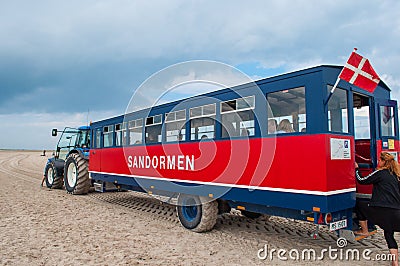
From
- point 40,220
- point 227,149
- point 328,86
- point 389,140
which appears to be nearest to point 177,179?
point 227,149

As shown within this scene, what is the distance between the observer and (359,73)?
5184mm

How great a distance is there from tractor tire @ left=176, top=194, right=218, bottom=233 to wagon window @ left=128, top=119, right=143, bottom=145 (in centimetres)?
233

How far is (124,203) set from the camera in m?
10.3

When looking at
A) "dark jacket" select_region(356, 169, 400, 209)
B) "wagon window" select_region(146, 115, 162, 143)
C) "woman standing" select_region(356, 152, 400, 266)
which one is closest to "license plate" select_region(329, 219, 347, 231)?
"woman standing" select_region(356, 152, 400, 266)

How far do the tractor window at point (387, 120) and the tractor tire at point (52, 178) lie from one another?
11987 mm

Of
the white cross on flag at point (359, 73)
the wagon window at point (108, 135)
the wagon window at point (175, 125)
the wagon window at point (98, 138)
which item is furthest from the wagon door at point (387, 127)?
the wagon window at point (98, 138)

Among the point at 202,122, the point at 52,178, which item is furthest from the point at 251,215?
the point at 52,178

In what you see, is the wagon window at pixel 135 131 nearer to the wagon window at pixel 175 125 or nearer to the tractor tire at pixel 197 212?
the wagon window at pixel 175 125

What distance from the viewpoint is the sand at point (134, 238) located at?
16.5 feet

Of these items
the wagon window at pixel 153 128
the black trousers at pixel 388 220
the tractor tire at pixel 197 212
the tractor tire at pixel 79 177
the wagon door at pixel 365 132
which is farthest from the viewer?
the tractor tire at pixel 79 177

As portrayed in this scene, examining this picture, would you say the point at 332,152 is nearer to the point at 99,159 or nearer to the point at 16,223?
the point at 16,223

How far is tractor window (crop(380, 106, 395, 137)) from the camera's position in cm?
616

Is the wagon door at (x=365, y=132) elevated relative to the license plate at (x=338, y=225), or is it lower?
elevated

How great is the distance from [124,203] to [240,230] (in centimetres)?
476
